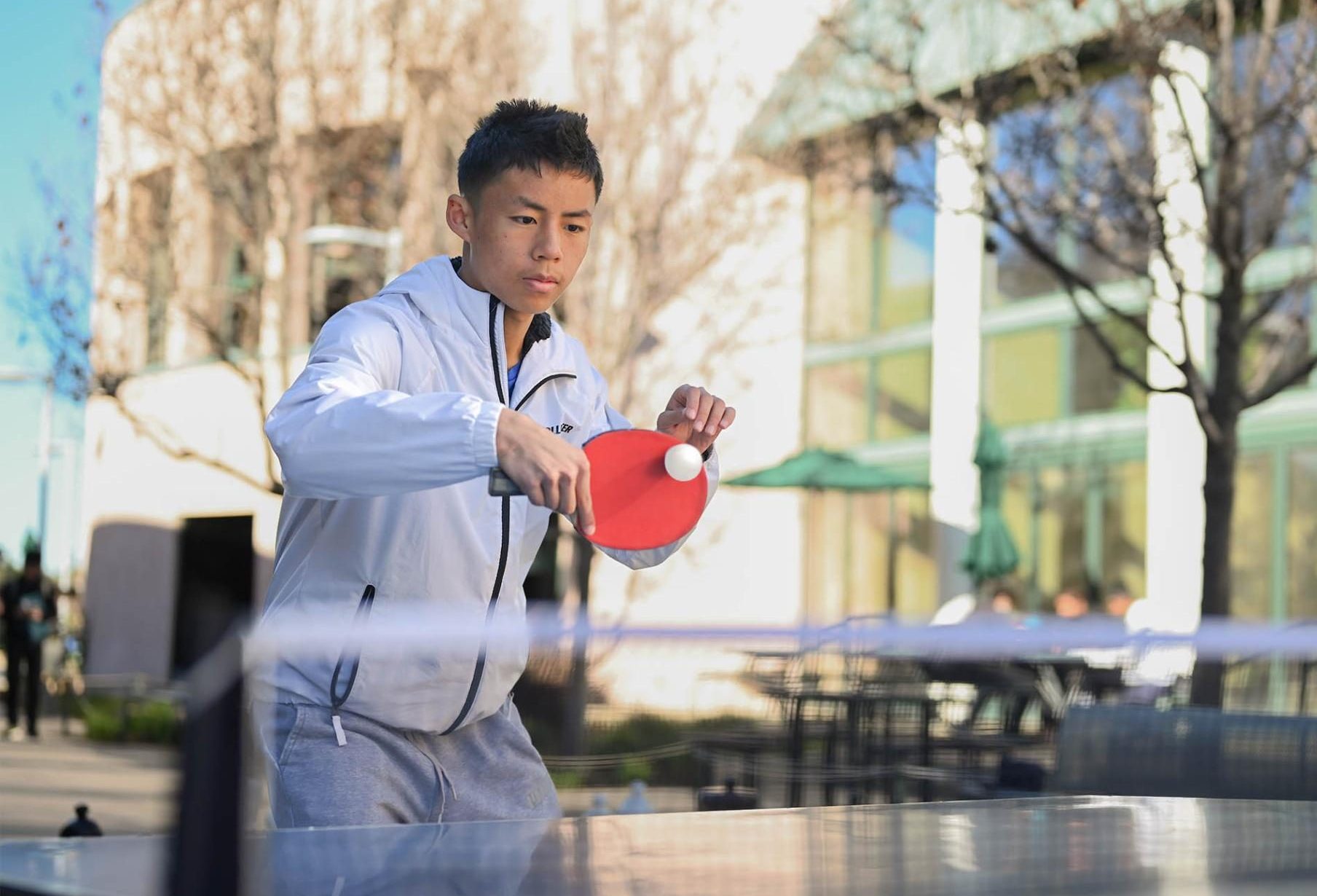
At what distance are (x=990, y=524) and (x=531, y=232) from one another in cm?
1285

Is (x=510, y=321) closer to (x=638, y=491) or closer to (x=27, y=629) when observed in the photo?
(x=638, y=491)

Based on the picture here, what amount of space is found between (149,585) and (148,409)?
262cm

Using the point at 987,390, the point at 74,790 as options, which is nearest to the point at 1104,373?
the point at 987,390

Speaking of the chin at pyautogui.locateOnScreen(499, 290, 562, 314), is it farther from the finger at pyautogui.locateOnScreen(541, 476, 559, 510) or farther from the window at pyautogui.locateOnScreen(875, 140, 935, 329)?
the window at pyautogui.locateOnScreen(875, 140, 935, 329)

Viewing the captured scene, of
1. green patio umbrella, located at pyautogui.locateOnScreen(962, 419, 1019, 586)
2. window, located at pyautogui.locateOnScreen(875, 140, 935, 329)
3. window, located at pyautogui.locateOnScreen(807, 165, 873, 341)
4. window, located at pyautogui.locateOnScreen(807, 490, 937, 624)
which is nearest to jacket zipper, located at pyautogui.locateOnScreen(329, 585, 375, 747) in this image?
green patio umbrella, located at pyautogui.locateOnScreen(962, 419, 1019, 586)

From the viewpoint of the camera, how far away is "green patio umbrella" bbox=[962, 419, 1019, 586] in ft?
49.7

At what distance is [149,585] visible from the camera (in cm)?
2706

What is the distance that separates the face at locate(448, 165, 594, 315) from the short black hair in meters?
0.01

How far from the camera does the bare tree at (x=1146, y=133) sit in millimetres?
9883

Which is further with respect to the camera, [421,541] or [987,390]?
[987,390]

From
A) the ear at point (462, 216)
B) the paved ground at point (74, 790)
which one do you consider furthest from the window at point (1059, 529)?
the ear at point (462, 216)

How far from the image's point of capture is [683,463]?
222 centimetres

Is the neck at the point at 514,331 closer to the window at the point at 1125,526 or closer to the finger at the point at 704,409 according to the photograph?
the finger at the point at 704,409

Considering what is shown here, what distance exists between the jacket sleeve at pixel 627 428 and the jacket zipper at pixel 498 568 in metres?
0.17
